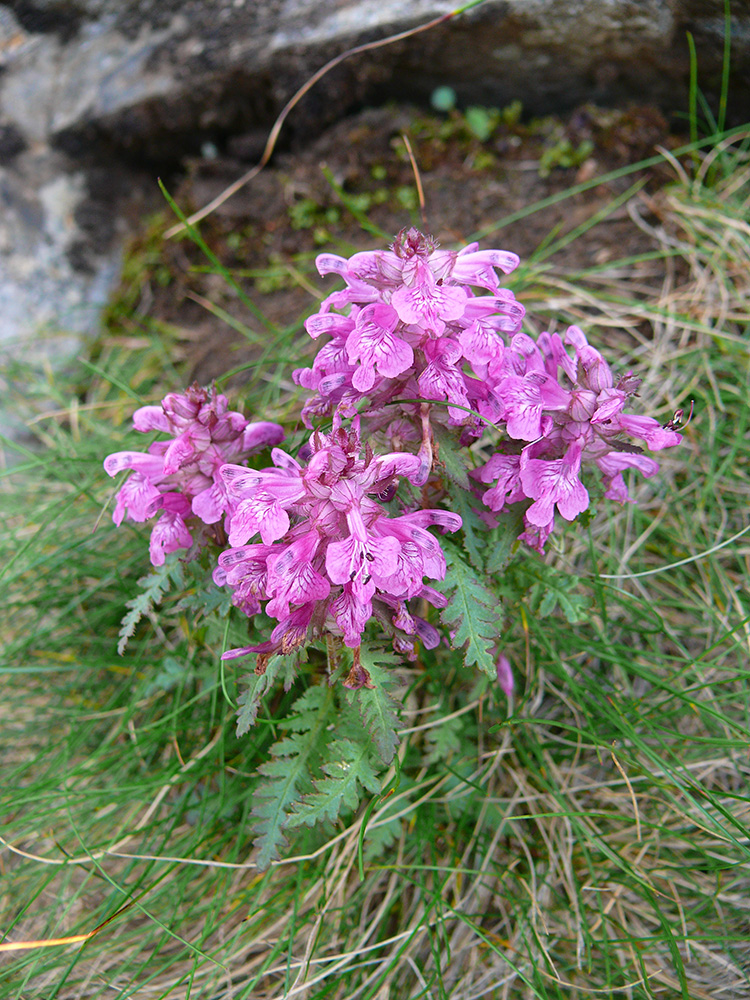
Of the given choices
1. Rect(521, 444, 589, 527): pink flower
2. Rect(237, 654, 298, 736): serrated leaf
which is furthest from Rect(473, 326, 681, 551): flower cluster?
Rect(237, 654, 298, 736): serrated leaf

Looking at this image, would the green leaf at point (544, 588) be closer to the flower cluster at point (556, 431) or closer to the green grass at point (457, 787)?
the green grass at point (457, 787)

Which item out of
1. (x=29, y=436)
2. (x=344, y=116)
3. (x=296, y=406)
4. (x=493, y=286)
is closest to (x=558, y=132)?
(x=344, y=116)

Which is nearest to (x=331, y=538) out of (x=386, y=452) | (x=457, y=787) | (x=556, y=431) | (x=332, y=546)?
(x=332, y=546)

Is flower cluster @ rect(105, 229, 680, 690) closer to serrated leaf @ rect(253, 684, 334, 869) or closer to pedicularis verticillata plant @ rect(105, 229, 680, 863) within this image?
pedicularis verticillata plant @ rect(105, 229, 680, 863)

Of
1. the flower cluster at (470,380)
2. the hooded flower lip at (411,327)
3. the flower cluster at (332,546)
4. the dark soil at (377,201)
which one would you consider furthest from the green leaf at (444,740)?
the dark soil at (377,201)

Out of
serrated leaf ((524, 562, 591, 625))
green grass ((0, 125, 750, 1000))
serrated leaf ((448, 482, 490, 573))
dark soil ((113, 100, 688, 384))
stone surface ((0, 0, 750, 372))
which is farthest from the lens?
dark soil ((113, 100, 688, 384))

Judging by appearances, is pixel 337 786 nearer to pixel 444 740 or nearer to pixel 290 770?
pixel 290 770
